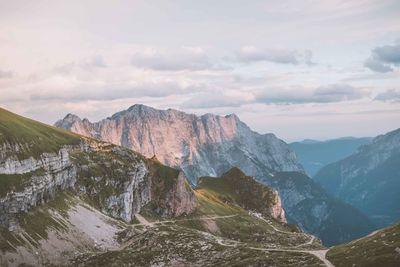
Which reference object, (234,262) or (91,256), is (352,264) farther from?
(91,256)

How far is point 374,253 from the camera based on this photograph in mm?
116938

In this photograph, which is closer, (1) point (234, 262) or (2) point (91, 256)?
(1) point (234, 262)

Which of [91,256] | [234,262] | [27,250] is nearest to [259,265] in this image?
[234,262]

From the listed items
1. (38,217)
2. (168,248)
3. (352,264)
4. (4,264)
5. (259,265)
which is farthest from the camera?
(38,217)

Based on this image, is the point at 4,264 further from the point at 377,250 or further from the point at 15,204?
the point at 377,250

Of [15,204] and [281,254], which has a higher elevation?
[15,204]

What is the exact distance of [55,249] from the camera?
582ft

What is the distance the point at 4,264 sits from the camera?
15412 centimetres

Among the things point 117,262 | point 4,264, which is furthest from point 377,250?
point 4,264

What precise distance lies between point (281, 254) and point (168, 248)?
4202 cm

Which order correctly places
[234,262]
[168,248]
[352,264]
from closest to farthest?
1. [352,264]
2. [234,262]
3. [168,248]

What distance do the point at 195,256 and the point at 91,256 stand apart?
42.3 metres

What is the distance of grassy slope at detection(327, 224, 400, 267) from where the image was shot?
4237 inches

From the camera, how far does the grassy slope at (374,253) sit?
107625mm
